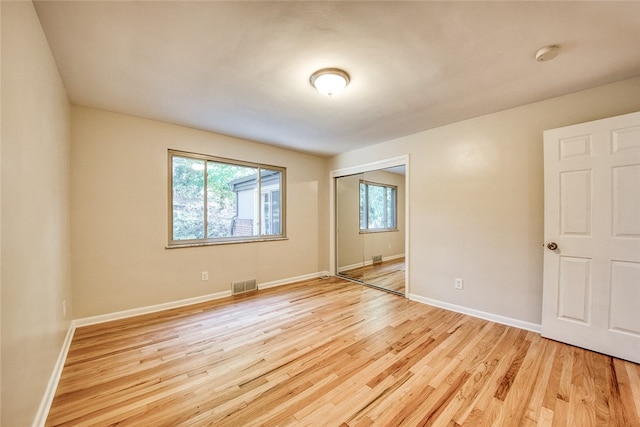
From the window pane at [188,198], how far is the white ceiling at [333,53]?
80cm

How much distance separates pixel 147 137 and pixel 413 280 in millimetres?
3937

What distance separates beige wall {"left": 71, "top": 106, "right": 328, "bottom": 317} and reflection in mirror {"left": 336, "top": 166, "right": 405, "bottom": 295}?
6.47ft

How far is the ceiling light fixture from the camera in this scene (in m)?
1.98

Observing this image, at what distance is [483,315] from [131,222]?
13.9 ft

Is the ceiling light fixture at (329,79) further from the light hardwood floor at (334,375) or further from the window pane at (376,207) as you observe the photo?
the window pane at (376,207)

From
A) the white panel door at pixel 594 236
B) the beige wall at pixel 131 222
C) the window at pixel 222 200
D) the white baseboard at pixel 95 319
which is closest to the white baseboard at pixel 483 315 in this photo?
the white panel door at pixel 594 236

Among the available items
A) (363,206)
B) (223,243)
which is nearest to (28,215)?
(223,243)

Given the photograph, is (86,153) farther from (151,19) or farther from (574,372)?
(574,372)

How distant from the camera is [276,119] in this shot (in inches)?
117

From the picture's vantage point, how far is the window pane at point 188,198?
10.7 ft

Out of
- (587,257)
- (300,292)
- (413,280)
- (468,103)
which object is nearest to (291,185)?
(300,292)

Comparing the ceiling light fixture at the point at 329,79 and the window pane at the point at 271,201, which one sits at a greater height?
the ceiling light fixture at the point at 329,79

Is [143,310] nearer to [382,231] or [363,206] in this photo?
[363,206]

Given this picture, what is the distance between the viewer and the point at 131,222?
2918 millimetres
